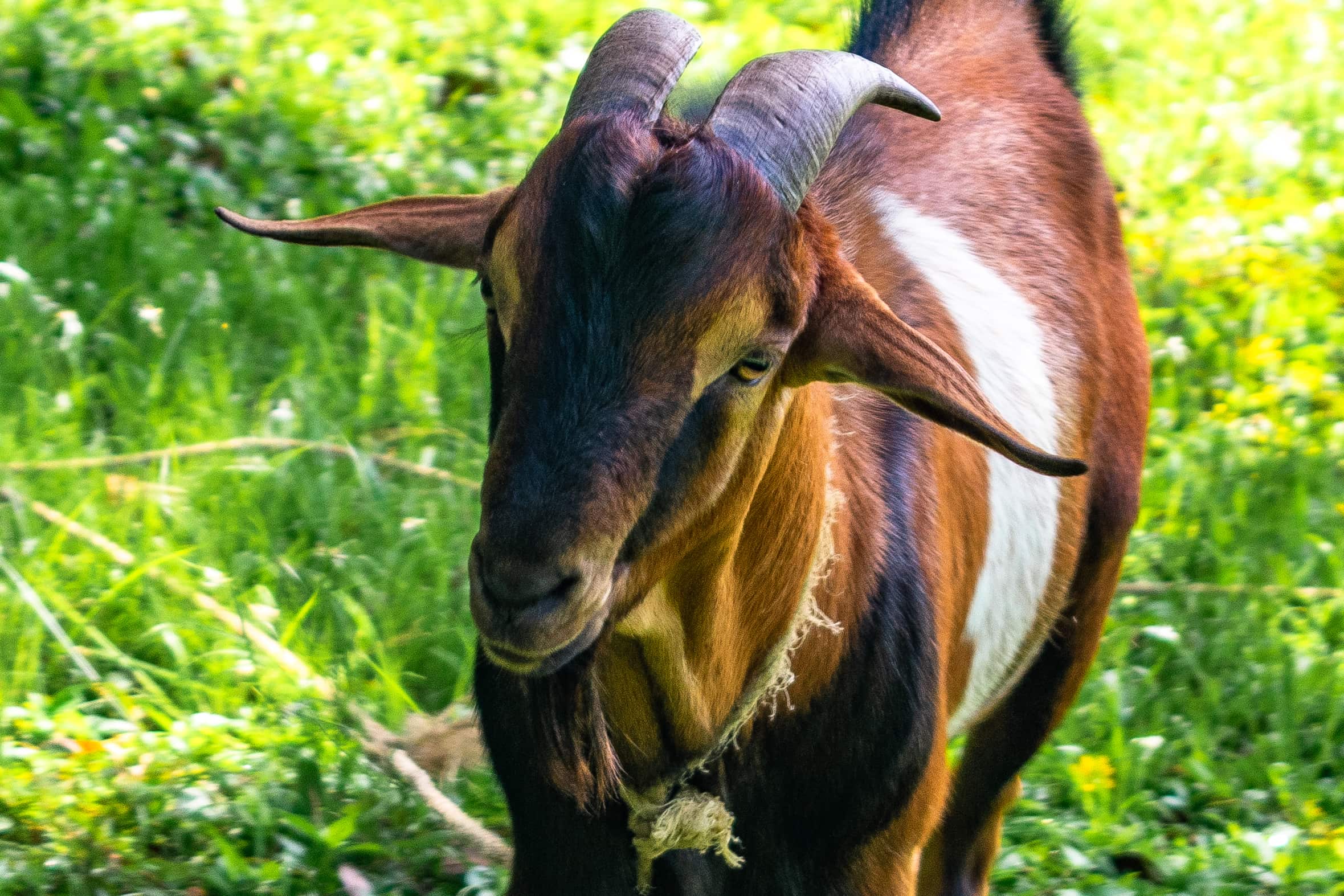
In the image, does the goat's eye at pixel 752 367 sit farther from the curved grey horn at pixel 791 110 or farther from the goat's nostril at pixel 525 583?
the goat's nostril at pixel 525 583

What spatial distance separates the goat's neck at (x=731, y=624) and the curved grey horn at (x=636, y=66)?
521 millimetres

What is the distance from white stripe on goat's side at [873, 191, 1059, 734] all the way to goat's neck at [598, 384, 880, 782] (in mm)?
773

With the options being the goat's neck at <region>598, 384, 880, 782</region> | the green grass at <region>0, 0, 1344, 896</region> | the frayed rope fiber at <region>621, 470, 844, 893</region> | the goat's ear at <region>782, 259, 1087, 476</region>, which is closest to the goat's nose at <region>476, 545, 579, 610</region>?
the goat's neck at <region>598, 384, 880, 782</region>

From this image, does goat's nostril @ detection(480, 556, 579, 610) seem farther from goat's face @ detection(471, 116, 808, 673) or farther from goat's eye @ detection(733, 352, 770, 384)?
goat's eye @ detection(733, 352, 770, 384)

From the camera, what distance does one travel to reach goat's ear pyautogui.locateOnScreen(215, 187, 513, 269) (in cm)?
267

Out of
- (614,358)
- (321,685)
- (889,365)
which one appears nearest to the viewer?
(614,358)

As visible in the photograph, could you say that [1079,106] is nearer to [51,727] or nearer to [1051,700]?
[1051,700]

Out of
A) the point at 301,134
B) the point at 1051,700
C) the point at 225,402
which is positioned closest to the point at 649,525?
the point at 1051,700

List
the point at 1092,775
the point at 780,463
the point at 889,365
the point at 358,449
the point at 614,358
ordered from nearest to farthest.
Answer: the point at 614,358, the point at 889,365, the point at 780,463, the point at 1092,775, the point at 358,449

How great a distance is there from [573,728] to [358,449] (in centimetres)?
250

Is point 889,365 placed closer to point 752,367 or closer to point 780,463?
point 752,367

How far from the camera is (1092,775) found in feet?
13.9

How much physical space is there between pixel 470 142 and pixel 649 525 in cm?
455

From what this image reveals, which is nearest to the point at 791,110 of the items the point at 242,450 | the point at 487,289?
the point at 487,289
